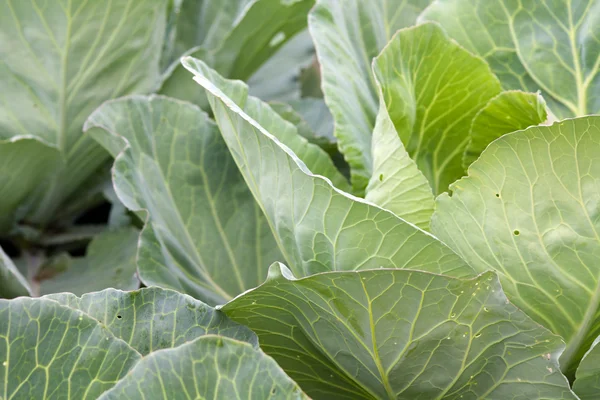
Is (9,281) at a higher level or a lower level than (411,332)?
lower

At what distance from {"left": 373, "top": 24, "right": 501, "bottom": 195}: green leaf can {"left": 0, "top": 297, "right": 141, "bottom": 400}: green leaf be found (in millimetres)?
359

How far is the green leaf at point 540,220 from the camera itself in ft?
1.64

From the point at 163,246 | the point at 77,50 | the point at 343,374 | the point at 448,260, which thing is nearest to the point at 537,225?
the point at 448,260

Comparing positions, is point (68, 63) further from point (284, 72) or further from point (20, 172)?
point (284, 72)

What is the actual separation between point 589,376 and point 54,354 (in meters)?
0.43

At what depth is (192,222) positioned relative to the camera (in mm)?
807

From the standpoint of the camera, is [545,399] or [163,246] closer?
[545,399]

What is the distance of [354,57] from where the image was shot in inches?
31.7

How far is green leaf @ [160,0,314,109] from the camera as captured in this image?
3.08 ft

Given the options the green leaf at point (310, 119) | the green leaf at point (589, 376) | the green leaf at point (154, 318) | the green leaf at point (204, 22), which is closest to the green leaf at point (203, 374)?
the green leaf at point (154, 318)

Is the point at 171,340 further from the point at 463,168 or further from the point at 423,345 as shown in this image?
the point at 463,168

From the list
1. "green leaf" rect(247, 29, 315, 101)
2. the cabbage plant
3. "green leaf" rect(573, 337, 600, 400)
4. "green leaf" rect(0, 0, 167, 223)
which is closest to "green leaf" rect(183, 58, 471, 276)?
the cabbage plant

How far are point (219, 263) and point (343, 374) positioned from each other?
253 mm

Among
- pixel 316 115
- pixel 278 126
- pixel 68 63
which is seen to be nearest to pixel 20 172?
pixel 68 63
